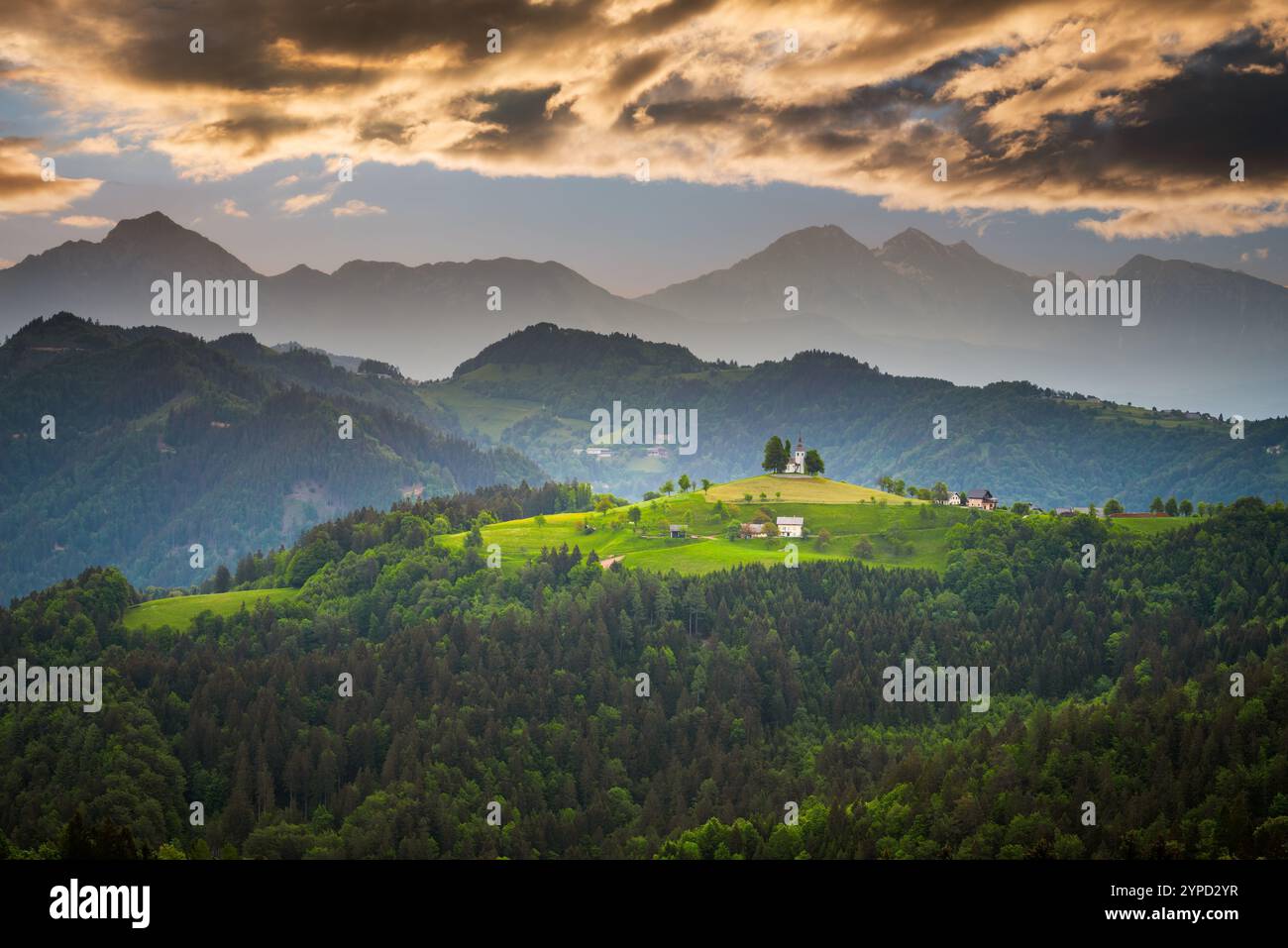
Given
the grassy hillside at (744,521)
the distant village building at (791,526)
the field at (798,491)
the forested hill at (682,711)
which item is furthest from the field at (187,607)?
the field at (798,491)

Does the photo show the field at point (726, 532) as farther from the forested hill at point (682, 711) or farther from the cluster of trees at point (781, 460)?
the cluster of trees at point (781, 460)

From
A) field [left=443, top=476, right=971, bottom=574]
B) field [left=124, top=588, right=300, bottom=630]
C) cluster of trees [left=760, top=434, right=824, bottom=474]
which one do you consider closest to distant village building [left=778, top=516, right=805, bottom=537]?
field [left=443, top=476, right=971, bottom=574]

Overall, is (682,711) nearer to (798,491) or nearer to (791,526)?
(791,526)

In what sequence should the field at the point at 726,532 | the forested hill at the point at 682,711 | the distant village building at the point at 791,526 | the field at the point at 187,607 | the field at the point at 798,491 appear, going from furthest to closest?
the field at the point at 798,491
the distant village building at the point at 791,526
the field at the point at 726,532
the field at the point at 187,607
the forested hill at the point at 682,711

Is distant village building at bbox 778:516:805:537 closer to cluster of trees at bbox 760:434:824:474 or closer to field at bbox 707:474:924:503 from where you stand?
field at bbox 707:474:924:503
